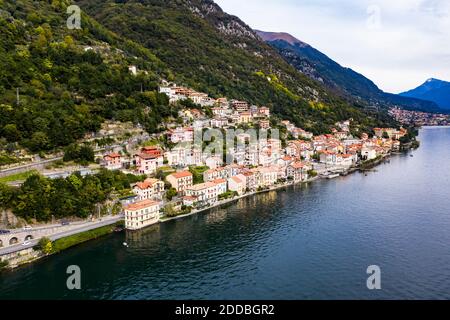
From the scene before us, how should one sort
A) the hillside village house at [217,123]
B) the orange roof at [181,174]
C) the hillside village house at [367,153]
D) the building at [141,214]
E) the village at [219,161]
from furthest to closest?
the hillside village house at [367,153] < the hillside village house at [217,123] < the orange roof at [181,174] < the village at [219,161] < the building at [141,214]

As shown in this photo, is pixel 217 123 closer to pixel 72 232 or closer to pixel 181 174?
pixel 181 174

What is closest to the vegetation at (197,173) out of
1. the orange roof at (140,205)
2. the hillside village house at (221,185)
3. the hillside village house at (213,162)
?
the hillside village house at (213,162)

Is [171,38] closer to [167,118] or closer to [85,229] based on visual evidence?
[167,118]

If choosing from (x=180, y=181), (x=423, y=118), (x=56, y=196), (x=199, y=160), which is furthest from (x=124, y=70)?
(x=423, y=118)

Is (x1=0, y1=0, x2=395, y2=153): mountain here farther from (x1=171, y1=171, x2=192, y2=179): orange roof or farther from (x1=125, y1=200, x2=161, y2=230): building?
(x1=125, y1=200, x2=161, y2=230): building

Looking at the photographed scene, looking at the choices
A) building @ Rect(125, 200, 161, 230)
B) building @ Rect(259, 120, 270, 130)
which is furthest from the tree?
building @ Rect(259, 120, 270, 130)

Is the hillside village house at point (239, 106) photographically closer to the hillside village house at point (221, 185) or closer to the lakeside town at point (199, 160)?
the lakeside town at point (199, 160)
